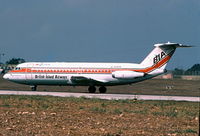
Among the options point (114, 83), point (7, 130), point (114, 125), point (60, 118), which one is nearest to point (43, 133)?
point (7, 130)

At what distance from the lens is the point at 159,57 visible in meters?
51.3

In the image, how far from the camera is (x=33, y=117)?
2300 cm

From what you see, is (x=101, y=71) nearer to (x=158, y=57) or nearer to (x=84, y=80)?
(x=84, y=80)

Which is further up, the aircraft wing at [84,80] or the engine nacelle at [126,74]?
the engine nacelle at [126,74]

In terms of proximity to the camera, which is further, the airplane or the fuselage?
the fuselage

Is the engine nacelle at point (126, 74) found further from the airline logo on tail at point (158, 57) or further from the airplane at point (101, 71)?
the airline logo on tail at point (158, 57)

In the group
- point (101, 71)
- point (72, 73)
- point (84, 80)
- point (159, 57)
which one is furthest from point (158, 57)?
point (72, 73)

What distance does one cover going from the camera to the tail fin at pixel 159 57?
168 feet

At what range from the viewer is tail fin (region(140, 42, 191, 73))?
51075mm

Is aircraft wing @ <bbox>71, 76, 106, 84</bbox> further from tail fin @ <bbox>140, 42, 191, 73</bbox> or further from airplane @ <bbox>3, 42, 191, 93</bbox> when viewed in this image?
tail fin @ <bbox>140, 42, 191, 73</bbox>

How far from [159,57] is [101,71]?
6.30 metres

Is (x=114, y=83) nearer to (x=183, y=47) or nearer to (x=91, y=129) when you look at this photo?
(x=183, y=47)

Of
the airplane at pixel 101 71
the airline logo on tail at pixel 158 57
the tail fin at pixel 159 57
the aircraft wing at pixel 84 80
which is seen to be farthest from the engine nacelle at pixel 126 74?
the airline logo on tail at pixel 158 57

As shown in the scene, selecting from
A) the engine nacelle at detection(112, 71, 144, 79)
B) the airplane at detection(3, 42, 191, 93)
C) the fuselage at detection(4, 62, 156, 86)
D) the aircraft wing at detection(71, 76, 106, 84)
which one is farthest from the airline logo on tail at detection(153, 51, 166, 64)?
the aircraft wing at detection(71, 76, 106, 84)
